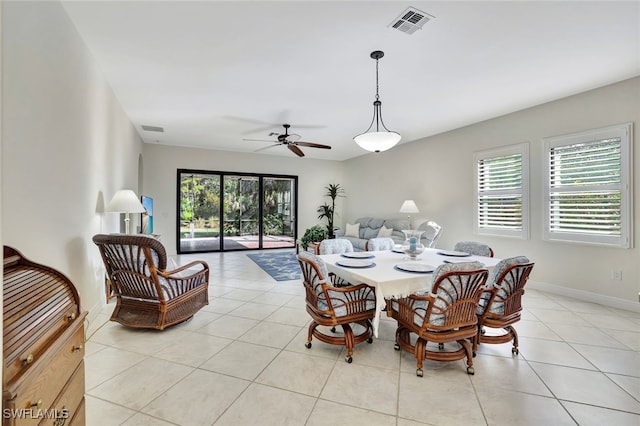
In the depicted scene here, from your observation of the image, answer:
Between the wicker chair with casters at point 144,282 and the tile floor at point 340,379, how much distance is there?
5.7 inches

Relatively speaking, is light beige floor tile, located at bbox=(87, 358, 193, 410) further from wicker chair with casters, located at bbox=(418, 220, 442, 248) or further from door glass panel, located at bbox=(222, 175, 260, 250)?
door glass panel, located at bbox=(222, 175, 260, 250)

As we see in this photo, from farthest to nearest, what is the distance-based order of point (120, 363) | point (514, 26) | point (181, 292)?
point (181, 292), point (514, 26), point (120, 363)

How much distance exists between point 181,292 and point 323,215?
6.27 m

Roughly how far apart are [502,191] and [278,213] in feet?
18.8

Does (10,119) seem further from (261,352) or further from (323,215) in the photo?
(323,215)

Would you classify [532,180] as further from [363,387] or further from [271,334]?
[271,334]

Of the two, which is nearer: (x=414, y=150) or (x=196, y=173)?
(x=414, y=150)

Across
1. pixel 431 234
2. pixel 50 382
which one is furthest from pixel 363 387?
pixel 431 234

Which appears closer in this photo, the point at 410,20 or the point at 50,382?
the point at 50,382

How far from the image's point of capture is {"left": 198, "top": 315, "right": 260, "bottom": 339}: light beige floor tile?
296 cm

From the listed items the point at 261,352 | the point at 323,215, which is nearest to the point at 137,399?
the point at 261,352

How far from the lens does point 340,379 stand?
220cm

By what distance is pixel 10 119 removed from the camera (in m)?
1.71


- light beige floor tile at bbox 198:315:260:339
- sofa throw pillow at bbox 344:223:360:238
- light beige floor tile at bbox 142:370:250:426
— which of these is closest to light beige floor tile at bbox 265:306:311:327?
light beige floor tile at bbox 198:315:260:339
